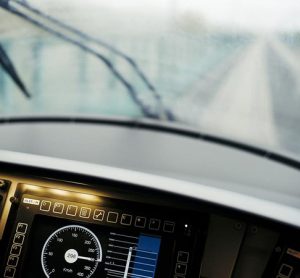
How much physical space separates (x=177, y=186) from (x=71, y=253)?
355 mm

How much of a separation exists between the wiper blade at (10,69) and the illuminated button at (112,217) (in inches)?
37.7

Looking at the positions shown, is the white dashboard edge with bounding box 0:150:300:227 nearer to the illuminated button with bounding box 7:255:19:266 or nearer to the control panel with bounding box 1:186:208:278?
the control panel with bounding box 1:186:208:278

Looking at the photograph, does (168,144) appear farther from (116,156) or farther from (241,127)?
(241,127)

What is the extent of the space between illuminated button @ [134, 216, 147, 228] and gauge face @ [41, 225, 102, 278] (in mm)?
122

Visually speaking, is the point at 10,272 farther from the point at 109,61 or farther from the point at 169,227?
the point at 109,61

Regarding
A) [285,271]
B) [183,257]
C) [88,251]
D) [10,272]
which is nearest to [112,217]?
[88,251]

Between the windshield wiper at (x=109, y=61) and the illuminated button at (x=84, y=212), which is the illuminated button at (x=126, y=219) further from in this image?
the windshield wiper at (x=109, y=61)

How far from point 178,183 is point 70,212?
1.06 ft

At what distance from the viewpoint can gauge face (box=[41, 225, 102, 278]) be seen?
1.56 meters

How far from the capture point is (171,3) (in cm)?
246

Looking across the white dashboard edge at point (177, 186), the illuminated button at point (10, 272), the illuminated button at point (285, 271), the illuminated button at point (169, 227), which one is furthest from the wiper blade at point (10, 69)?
the illuminated button at point (285, 271)

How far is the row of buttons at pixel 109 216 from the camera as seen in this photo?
154 centimetres

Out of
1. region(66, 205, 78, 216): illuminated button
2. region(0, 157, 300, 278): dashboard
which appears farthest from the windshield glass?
region(66, 205, 78, 216): illuminated button

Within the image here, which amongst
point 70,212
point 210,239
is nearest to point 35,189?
point 70,212
